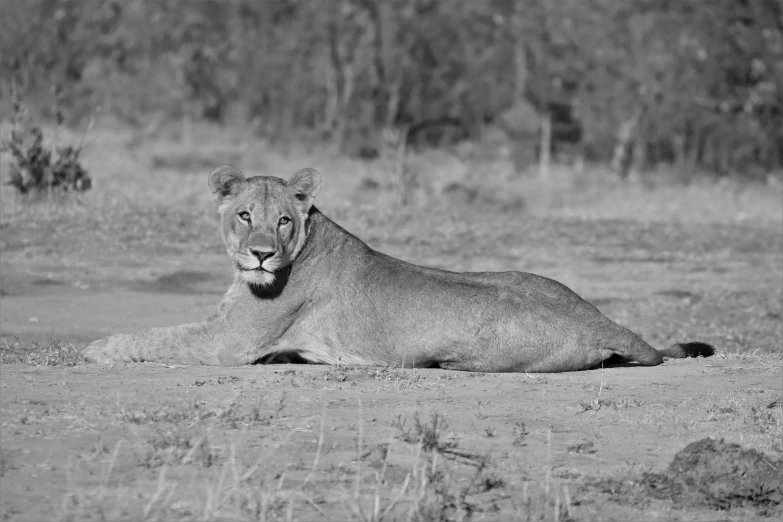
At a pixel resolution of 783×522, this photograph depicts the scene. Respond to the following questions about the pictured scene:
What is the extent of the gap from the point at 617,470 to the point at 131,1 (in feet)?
119

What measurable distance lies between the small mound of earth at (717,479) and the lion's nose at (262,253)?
2.54 metres

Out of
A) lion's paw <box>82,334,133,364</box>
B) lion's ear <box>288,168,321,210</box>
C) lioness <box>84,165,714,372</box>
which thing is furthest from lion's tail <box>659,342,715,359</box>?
lion's paw <box>82,334,133,364</box>

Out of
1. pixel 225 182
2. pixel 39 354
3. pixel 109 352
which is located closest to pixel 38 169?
pixel 39 354

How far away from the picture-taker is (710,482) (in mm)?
5645

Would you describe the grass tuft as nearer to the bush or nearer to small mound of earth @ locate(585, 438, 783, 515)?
small mound of earth @ locate(585, 438, 783, 515)

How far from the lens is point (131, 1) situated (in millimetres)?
39594

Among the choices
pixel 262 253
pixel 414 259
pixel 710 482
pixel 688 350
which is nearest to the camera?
pixel 710 482

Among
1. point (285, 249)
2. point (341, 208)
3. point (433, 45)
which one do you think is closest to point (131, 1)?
point (433, 45)

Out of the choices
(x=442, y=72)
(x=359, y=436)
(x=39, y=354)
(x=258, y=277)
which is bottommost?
(x=39, y=354)

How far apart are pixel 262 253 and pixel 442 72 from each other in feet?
98.3

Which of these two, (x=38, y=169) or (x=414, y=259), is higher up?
(x=38, y=169)

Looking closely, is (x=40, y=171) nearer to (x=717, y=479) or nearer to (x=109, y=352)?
(x=109, y=352)

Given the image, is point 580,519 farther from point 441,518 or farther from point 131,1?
point 131,1

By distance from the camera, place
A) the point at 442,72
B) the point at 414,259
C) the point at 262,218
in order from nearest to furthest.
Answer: the point at 262,218
the point at 414,259
the point at 442,72
